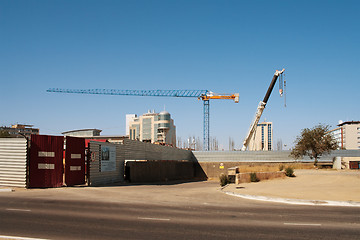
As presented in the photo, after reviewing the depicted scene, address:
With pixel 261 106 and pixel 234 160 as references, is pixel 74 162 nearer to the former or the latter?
pixel 261 106

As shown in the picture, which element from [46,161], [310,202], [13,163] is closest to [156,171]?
[46,161]

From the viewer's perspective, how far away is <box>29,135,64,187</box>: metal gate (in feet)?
78.5

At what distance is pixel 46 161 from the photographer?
24484 millimetres

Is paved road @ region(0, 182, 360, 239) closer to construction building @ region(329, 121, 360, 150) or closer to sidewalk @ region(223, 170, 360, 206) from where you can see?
sidewalk @ region(223, 170, 360, 206)

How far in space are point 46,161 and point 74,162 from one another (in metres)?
2.27

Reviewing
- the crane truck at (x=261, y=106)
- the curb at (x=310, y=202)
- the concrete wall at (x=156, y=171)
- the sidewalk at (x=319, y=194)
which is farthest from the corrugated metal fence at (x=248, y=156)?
the curb at (x=310, y=202)

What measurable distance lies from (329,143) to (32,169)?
35724 mm

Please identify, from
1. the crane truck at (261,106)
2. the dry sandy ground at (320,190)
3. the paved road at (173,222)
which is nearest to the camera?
the paved road at (173,222)

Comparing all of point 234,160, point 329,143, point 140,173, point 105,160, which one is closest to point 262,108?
point 234,160

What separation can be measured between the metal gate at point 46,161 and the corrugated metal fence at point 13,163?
1.64ft

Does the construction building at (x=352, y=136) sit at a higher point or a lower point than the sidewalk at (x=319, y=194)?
higher

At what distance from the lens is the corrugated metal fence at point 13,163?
933 inches

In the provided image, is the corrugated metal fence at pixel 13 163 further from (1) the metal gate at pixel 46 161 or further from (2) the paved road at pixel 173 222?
(2) the paved road at pixel 173 222

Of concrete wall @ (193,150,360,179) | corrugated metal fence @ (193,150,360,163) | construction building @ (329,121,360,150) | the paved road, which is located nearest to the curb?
the paved road
